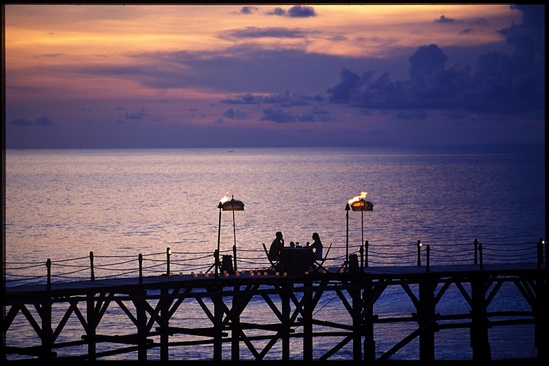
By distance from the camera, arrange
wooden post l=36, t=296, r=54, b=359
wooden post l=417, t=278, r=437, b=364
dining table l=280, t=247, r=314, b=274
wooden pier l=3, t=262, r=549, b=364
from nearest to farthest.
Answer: wooden post l=36, t=296, r=54, b=359
wooden pier l=3, t=262, r=549, b=364
dining table l=280, t=247, r=314, b=274
wooden post l=417, t=278, r=437, b=364

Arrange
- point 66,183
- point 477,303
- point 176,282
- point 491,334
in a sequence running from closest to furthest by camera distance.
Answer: point 176,282 → point 477,303 → point 491,334 → point 66,183

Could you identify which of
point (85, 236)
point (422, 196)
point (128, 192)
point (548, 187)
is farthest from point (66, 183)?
point (548, 187)

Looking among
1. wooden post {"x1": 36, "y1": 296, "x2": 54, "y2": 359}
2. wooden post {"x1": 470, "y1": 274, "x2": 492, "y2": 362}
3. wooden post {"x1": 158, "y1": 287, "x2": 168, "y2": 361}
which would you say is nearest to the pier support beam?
wooden post {"x1": 158, "y1": 287, "x2": 168, "y2": 361}

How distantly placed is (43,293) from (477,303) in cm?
1310

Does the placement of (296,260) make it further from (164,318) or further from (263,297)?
(164,318)

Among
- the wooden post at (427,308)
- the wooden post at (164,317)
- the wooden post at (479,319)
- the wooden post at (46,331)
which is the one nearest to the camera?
the wooden post at (46,331)

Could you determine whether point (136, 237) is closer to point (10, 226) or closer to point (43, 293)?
point (10, 226)

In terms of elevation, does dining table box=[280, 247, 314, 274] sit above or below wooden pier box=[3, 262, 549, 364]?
above

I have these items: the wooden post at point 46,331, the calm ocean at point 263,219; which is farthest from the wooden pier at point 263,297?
the calm ocean at point 263,219

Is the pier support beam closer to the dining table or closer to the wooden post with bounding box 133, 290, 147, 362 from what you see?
the wooden post with bounding box 133, 290, 147, 362

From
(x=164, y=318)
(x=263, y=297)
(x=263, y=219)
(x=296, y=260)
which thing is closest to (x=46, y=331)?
(x=164, y=318)

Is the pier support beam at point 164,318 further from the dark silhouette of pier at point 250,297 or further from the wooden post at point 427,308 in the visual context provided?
the wooden post at point 427,308

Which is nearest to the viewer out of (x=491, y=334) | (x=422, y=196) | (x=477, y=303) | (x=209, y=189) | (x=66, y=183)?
(x=477, y=303)

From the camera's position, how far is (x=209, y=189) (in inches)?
6368
